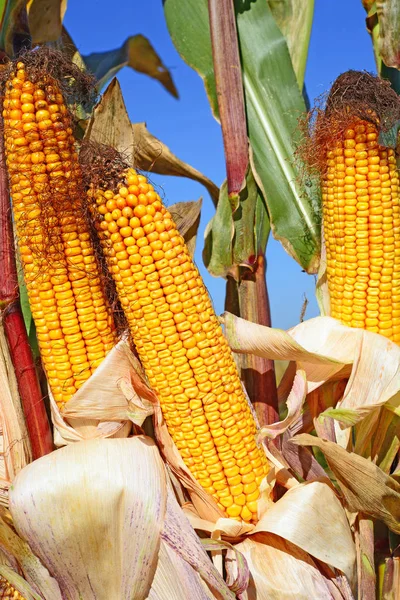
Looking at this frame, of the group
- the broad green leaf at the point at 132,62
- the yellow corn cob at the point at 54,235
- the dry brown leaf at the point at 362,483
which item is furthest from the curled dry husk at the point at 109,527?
the broad green leaf at the point at 132,62

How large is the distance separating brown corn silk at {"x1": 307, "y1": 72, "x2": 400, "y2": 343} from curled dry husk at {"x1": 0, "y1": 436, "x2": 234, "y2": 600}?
805 millimetres

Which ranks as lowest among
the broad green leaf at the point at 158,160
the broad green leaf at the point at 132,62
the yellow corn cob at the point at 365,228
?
the yellow corn cob at the point at 365,228

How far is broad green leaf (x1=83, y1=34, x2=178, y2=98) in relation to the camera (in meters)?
2.90

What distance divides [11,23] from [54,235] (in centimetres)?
85

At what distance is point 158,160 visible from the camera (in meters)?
2.46

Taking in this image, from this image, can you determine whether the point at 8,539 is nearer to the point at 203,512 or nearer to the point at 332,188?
the point at 203,512

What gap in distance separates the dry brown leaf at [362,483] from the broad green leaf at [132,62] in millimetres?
1993

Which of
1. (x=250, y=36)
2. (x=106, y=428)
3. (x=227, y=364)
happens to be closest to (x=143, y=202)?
(x=227, y=364)

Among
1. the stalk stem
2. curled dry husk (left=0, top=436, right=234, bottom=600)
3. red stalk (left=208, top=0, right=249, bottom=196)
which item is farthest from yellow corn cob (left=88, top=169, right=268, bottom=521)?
red stalk (left=208, top=0, right=249, bottom=196)

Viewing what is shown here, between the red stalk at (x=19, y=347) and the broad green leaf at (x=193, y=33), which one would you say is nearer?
the red stalk at (x=19, y=347)

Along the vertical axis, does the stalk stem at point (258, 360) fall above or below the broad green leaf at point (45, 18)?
below

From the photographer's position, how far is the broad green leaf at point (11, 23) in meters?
1.90

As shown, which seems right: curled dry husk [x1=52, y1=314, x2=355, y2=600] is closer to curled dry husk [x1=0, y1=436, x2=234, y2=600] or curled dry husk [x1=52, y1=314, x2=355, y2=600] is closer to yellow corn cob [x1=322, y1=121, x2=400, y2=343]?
curled dry husk [x1=0, y1=436, x2=234, y2=600]

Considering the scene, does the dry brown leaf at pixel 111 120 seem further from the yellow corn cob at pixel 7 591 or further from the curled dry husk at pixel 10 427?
the yellow corn cob at pixel 7 591
